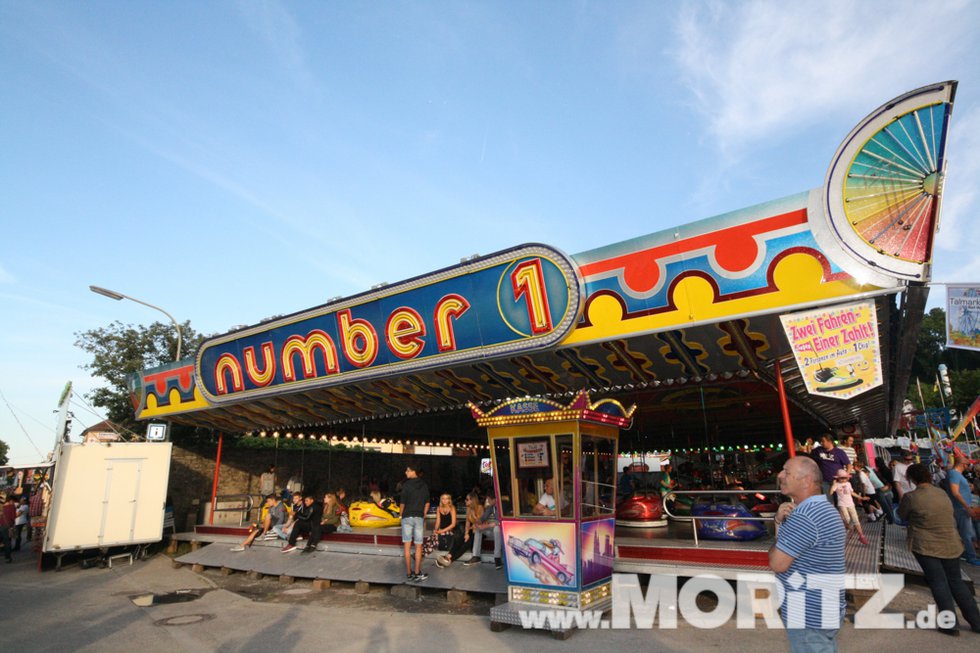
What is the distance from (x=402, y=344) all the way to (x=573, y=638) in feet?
20.0

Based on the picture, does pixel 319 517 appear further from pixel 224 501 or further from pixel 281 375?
pixel 224 501

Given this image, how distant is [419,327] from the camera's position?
10.8 metres

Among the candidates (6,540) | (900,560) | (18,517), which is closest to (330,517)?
(6,540)

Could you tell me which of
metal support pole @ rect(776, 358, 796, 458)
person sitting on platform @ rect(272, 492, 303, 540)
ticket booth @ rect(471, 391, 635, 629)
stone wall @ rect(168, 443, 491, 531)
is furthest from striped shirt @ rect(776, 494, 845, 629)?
stone wall @ rect(168, 443, 491, 531)

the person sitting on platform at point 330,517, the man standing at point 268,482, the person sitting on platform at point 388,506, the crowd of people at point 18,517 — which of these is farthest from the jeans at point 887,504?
the crowd of people at point 18,517

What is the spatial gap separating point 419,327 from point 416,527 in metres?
3.62

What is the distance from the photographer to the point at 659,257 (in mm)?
8320

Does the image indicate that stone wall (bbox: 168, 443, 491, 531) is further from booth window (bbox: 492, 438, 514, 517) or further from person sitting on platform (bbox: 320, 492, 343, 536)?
booth window (bbox: 492, 438, 514, 517)

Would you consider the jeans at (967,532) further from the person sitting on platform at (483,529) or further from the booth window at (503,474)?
the person sitting on platform at (483,529)

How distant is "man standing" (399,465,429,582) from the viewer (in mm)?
9594

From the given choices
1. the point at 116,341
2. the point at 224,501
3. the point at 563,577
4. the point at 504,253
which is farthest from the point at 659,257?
the point at 116,341

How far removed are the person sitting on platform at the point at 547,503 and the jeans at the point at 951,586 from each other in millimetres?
4010

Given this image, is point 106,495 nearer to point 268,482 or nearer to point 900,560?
point 268,482

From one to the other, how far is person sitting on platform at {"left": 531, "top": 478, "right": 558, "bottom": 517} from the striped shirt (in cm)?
437
